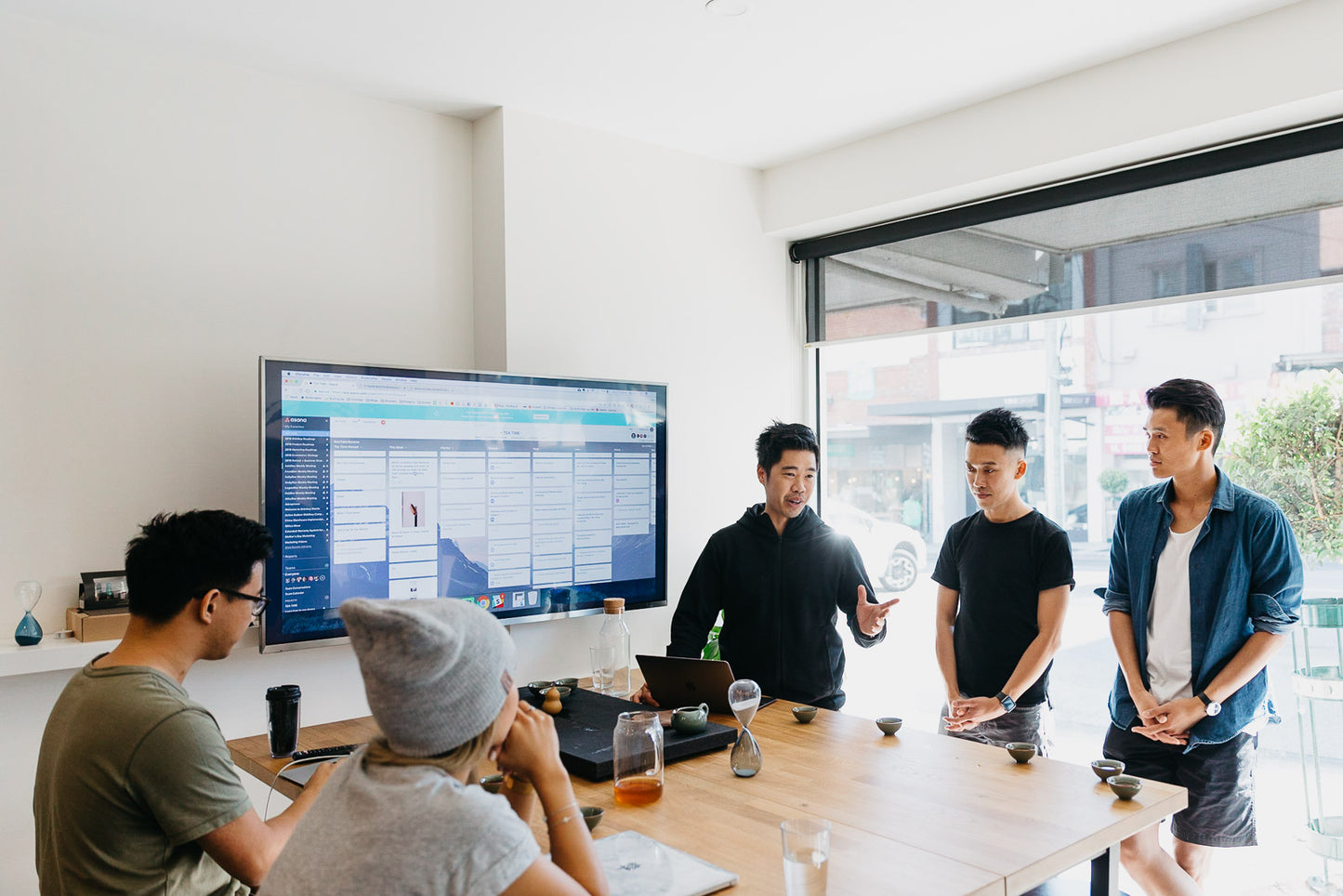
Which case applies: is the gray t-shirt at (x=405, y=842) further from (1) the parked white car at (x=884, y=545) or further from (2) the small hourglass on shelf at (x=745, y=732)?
(1) the parked white car at (x=884, y=545)

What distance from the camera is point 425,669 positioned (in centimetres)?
119

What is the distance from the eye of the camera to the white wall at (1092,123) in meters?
2.95

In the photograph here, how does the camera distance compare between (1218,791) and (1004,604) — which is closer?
(1218,791)

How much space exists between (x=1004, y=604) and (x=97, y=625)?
8.43 feet

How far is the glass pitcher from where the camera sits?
1.87m

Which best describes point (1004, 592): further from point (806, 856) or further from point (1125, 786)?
point (806, 856)

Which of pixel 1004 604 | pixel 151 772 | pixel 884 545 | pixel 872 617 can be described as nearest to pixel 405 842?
pixel 151 772

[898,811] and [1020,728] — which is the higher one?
[898,811]

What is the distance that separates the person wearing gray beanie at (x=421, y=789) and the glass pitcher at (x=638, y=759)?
23.0 inches

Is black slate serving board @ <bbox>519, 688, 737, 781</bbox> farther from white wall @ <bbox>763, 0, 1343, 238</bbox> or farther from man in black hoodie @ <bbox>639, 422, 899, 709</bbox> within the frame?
white wall @ <bbox>763, 0, 1343, 238</bbox>

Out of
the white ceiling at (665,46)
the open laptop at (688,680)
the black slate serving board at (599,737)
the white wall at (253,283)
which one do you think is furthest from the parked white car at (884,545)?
the black slate serving board at (599,737)

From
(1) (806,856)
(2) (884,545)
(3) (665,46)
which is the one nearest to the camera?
(1) (806,856)

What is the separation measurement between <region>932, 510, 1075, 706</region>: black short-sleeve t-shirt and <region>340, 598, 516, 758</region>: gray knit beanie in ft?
6.50

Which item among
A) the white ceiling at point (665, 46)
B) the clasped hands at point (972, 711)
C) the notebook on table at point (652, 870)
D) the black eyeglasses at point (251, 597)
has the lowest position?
the clasped hands at point (972, 711)
